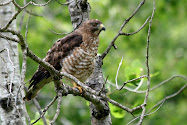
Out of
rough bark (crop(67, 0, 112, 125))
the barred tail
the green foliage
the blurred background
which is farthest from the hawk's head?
the blurred background

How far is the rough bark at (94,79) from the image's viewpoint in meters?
4.36

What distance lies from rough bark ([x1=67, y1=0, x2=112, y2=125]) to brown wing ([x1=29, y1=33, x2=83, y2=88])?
0.35 metres

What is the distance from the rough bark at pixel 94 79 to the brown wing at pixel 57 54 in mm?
346

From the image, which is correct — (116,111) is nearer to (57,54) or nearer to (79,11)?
(57,54)

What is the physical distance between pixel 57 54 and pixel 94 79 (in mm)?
679

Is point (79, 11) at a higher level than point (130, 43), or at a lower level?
lower

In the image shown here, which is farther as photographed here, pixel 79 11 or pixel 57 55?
pixel 57 55

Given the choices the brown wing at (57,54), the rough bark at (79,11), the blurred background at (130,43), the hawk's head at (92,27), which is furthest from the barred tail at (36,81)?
the blurred background at (130,43)

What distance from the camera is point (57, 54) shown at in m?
4.94

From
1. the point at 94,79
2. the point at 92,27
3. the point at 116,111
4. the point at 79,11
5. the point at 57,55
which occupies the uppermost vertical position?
the point at 92,27

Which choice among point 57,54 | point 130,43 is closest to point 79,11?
point 57,54

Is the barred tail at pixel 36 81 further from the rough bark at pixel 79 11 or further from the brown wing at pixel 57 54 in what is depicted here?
the rough bark at pixel 79 11

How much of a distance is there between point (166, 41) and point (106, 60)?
9.48 feet

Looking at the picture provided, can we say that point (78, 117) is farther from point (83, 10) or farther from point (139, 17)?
point (83, 10)
